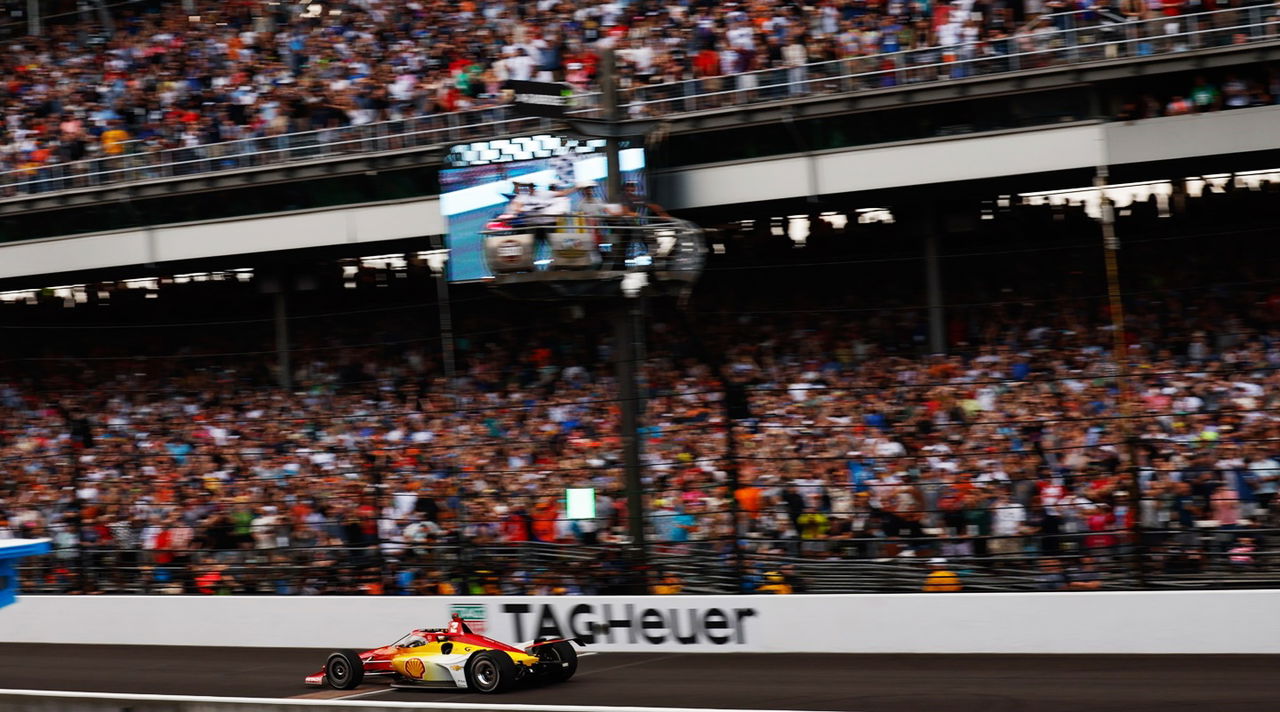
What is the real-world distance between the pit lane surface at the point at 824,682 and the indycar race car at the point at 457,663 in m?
0.12

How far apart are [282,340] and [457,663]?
1370 cm

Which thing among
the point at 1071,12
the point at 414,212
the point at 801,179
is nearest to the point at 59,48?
the point at 414,212

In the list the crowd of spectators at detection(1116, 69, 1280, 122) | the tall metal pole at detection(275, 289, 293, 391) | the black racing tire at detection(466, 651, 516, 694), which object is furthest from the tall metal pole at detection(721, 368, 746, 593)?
the tall metal pole at detection(275, 289, 293, 391)

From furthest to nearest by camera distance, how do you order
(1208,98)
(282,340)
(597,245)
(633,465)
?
(282,340)
(1208,98)
(597,245)
(633,465)

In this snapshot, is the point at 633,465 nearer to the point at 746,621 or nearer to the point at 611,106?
the point at 746,621

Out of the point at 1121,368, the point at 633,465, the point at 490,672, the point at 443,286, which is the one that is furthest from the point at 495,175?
the point at 490,672

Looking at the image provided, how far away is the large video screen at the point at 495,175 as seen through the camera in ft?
62.2

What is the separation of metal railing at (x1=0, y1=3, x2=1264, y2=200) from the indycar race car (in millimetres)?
5605

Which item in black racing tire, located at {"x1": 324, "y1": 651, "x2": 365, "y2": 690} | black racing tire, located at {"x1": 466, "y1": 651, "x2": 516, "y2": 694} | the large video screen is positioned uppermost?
the large video screen

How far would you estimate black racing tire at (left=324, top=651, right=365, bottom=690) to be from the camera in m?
11.4

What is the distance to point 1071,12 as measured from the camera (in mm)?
17594

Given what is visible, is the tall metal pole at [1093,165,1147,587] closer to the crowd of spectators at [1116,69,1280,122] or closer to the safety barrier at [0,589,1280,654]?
the safety barrier at [0,589,1280,654]

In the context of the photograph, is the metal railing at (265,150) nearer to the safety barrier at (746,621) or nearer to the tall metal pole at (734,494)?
the tall metal pole at (734,494)

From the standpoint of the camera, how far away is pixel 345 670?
11.5 meters
